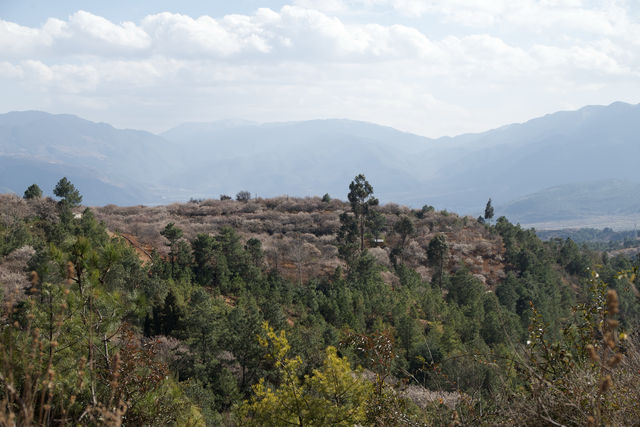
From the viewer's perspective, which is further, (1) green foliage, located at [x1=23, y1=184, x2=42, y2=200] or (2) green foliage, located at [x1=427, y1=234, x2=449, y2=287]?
(2) green foliage, located at [x1=427, y1=234, x2=449, y2=287]

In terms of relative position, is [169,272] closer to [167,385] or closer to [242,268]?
[242,268]

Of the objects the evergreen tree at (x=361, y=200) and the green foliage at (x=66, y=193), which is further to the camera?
the evergreen tree at (x=361, y=200)

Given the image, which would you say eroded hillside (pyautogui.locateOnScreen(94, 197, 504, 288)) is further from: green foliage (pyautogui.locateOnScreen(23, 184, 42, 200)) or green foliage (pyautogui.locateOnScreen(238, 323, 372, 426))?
green foliage (pyautogui.locateOnScreen(238, 323, 372, 426))

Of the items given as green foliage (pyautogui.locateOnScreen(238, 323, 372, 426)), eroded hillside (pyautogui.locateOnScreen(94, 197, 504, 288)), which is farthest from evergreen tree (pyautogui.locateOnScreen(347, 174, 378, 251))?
green foliage (pyautogui.locateOnScreen(238, 323, 372, 426))

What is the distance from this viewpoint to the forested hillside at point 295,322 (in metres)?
5.23

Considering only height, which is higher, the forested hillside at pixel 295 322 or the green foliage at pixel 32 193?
the green foliage at pixel 32 193

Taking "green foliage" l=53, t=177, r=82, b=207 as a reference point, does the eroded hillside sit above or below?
below

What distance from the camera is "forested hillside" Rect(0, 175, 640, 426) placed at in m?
5.23

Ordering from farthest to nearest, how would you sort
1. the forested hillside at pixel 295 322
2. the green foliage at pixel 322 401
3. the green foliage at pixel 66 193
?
the green foliage at pixel 66 193, the green foliage at pixel 322 401, the forested hillside at pixel 295 322

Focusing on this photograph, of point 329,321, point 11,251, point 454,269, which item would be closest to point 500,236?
point 454,269

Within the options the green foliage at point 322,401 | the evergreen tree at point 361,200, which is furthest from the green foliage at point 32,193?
the green foliage at point 322,401

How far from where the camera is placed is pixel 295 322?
94.8 ft

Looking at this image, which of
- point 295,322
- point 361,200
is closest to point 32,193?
point 295,322

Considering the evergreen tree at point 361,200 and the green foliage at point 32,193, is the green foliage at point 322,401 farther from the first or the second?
the evergreen tree at point 361,200
